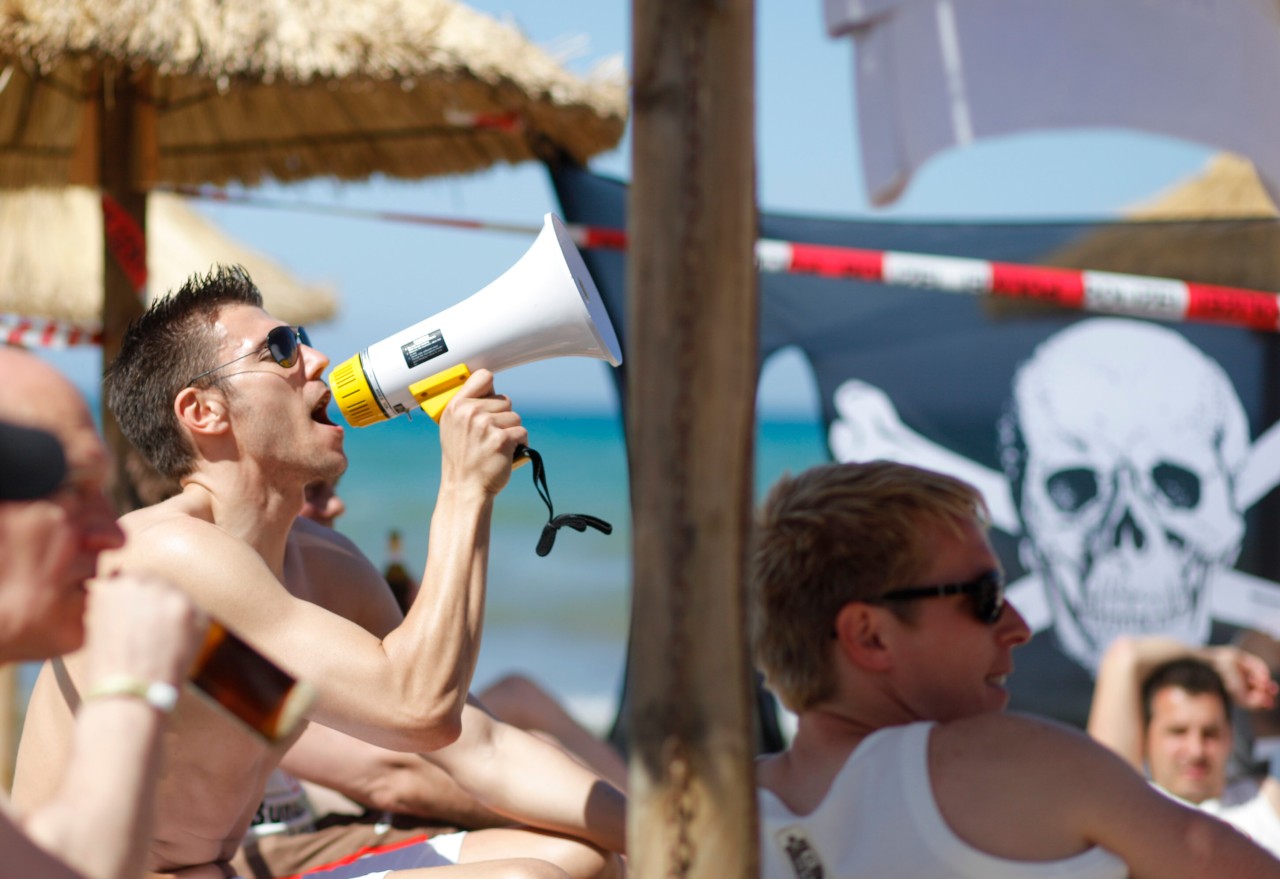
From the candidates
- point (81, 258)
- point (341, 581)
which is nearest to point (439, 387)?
point (341, 581)

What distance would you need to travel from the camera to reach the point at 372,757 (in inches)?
114

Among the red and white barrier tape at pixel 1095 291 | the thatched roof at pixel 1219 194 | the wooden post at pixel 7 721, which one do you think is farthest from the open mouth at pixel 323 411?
the thatched roof at pixel 1219 194

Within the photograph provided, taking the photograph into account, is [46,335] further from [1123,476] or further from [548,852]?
[1123,476]

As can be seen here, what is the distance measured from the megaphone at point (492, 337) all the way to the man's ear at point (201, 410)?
219 mm

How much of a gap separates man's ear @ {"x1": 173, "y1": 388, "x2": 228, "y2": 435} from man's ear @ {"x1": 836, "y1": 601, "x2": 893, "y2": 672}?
43.4 inches

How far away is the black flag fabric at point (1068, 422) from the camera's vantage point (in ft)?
13.8

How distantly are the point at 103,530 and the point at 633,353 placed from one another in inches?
24.1

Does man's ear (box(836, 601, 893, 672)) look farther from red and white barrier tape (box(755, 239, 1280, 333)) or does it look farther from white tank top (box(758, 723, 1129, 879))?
red and white barrier tape (box(755, 239, 1280, 333))

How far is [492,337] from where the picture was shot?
217cm

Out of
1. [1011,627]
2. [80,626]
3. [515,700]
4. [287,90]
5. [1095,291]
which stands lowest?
[515,700]

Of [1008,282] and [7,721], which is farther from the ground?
[1008,282]

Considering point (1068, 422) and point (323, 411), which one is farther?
point (1068, 422)

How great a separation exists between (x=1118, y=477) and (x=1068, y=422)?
0.79 ft

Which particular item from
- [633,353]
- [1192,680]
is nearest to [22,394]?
[633,353]
